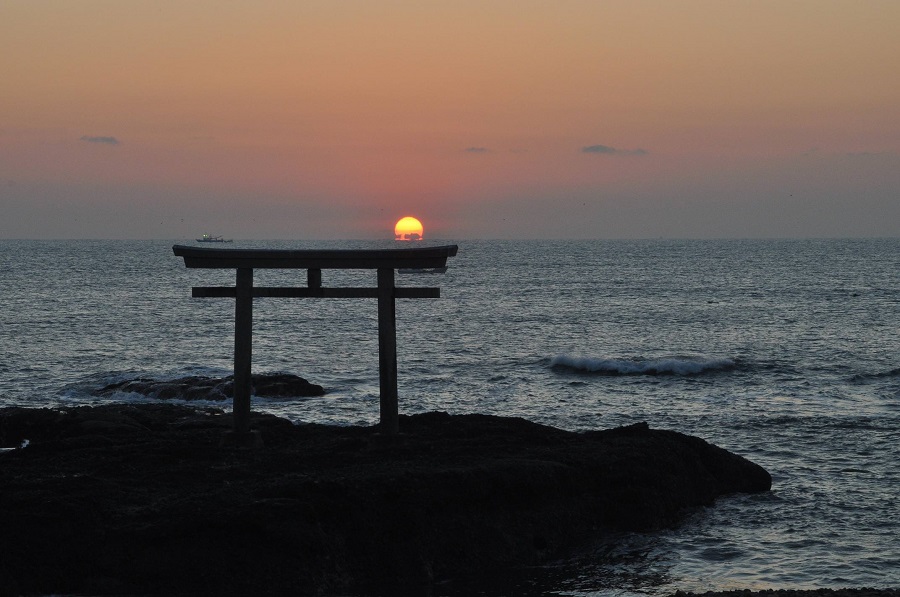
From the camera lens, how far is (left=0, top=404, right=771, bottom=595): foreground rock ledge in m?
11.5

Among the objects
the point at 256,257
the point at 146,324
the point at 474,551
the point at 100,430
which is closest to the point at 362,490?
the point at 474,551

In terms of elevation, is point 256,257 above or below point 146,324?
above

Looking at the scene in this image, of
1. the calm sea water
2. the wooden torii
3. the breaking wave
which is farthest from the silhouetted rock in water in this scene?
the wooden torii

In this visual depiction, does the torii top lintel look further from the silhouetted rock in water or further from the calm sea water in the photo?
the silhouetted rock in water

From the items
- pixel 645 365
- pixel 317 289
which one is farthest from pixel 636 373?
pixel 317 289

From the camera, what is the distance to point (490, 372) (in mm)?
36375

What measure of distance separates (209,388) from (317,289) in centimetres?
1353

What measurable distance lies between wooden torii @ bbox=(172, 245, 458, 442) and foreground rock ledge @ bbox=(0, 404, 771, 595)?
0.85m

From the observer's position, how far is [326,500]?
1252 centimetres

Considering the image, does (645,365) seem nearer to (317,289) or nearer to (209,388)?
(209,388)

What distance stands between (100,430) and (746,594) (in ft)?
37.6

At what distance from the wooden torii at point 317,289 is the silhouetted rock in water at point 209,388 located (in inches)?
464

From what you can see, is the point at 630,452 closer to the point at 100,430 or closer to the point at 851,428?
the point at 100,430

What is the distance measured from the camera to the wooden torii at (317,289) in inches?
604
